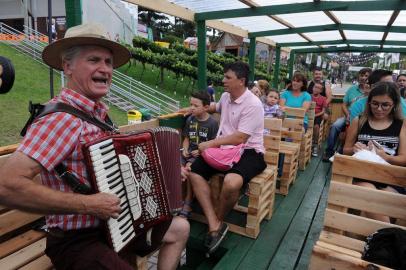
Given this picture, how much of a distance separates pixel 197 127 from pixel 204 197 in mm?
889

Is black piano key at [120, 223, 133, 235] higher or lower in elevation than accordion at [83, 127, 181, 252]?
lower

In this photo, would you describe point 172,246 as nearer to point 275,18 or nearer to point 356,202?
point 356,202

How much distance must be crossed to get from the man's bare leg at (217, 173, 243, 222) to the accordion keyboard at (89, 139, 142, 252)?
46.0 inches

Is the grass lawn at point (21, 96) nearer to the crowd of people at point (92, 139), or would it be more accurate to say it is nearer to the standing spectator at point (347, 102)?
the standing spectator at point (347, 102)

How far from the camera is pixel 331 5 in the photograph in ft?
13.8

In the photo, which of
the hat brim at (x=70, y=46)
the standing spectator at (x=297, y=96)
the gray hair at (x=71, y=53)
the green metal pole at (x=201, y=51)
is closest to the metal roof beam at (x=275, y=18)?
Answer: the green metal pole at (x=201, y=51)

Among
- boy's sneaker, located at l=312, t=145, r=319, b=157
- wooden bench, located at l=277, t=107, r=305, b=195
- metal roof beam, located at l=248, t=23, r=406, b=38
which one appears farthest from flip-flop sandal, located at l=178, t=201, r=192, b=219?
metal roof beam, located at l=248, t=23, r=406, b=38

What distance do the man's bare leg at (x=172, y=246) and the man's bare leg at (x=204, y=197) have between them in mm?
669

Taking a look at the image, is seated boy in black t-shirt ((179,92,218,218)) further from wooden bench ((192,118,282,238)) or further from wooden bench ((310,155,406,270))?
wooden bench ((310,155,406,270))

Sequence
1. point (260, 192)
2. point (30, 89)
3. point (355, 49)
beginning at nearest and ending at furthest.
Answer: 1. point (260, 192)
2. point (355, 49)
3. point (30, 89)

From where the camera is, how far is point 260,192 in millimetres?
3012

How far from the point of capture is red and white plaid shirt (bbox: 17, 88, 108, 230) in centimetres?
152

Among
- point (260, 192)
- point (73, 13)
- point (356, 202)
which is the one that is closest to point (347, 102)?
point (260, 192)

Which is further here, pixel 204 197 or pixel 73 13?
pixel 204 197
